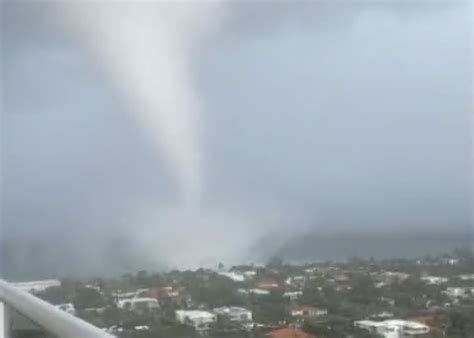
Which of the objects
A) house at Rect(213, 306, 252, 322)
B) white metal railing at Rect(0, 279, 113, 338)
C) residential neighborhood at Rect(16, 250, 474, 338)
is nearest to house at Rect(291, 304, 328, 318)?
residential neighborhood at Rect(16, 250, 474, 338)

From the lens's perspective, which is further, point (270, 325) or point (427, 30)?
point (427, 30)

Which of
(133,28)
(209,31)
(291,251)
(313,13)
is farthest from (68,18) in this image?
(291,251)

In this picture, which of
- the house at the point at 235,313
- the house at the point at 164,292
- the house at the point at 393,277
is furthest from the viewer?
the house at the point at 164,292

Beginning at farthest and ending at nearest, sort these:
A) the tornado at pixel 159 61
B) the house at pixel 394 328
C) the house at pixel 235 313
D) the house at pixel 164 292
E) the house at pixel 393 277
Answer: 1. the tornado at pixel 159 61
2. the house at pixel 164 292
3. the house at pixel 393 277
4. the house at pixel 235 313
5. the house at pixel 394 328

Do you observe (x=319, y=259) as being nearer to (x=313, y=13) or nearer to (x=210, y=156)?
(x=210, y=156)

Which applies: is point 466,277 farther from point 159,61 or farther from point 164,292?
point 159,61

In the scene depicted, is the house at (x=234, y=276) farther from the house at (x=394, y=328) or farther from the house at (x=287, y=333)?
the house at (x=394, y=328)

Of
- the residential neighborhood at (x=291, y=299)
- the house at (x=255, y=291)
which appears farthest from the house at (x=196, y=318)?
the house at (x=255, y=291)
